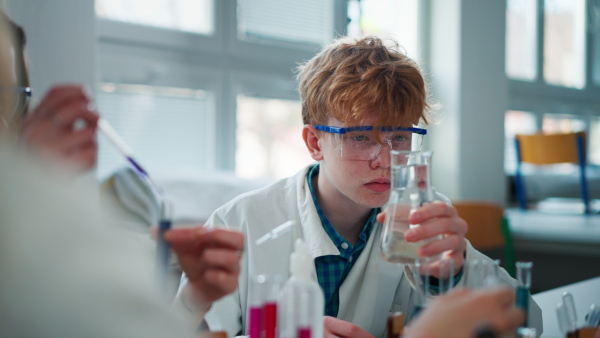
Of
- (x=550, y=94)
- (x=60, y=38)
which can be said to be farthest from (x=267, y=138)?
(x=550, y=94)

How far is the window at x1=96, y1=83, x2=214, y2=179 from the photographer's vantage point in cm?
320

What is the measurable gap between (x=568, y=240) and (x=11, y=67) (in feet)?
11.2

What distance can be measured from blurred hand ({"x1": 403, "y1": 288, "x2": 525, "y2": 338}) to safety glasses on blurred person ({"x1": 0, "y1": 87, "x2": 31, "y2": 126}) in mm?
490

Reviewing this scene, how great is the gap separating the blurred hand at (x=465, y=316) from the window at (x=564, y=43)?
559cm

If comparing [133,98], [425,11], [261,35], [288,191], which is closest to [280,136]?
[261,35]

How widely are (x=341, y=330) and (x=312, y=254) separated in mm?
417

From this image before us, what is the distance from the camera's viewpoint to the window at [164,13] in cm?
318

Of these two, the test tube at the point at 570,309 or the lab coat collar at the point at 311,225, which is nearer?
the test tube at the point at 570,309

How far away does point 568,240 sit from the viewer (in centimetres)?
339

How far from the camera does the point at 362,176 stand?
5.05 feet

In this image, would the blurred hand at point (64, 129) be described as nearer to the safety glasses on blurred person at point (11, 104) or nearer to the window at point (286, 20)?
the safety glasses on blurred person at point (11, 104)

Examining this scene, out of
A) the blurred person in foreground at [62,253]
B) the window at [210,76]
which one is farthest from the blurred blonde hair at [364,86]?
the window at [210,76]

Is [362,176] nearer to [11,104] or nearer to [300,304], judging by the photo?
[300,304]

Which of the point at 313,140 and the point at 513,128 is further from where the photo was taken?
the point at 513,128
